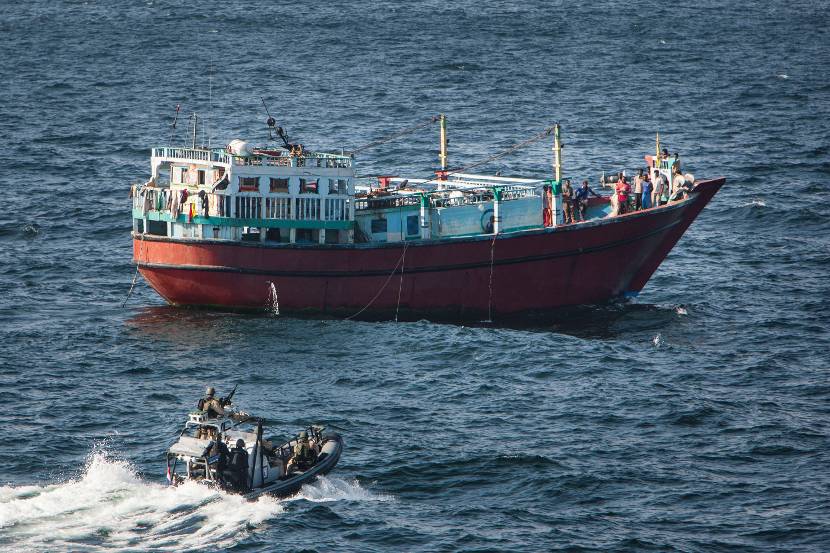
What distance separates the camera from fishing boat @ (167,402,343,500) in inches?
1704

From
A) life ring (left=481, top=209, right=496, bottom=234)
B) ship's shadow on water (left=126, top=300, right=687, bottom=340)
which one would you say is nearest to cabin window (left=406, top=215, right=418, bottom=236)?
life ring (left=481, top=209, right=496, bottom=234)

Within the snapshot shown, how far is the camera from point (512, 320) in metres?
64.9

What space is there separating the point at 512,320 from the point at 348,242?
25.6ft

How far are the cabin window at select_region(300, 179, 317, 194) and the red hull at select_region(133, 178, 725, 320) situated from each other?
2578 millimetres

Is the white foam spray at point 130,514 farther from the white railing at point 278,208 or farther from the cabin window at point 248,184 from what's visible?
the cabin window at point 248,184

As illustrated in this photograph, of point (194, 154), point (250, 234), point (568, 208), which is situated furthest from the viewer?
point (568, 208)

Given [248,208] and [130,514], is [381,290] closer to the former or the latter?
[248,208]

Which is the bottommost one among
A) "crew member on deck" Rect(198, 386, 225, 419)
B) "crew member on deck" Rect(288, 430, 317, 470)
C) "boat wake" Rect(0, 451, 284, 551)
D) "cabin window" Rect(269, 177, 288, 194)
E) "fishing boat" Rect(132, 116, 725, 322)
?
"boat wake" Rect(0, 451, 284, 551)

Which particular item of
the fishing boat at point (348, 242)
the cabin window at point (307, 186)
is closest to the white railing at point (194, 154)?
the fishing boat at point (348, 242)

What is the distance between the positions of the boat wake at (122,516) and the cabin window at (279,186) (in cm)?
2075

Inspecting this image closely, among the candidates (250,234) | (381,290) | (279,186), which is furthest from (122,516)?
(279,186)

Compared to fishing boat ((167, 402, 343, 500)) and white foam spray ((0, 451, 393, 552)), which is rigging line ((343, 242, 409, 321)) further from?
white foam spray ((0, 451, 393, 552))

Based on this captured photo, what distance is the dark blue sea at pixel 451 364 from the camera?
44.1 meters

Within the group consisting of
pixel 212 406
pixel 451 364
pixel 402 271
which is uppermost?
pixel 402 271
